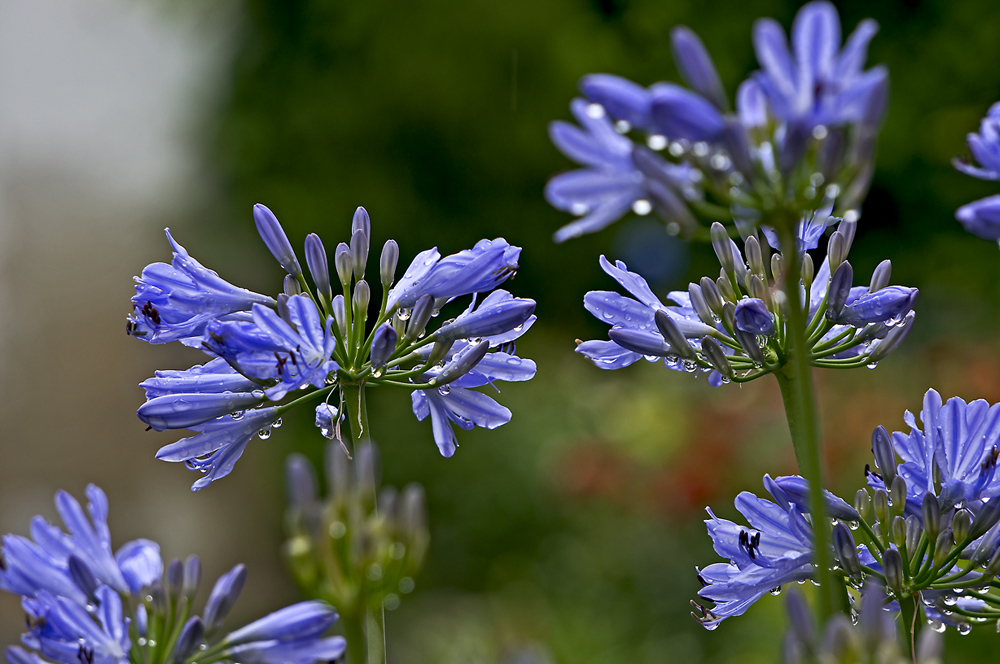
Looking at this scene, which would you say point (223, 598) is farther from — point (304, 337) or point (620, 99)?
point (620, 99)

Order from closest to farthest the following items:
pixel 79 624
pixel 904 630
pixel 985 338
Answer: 1. pixel 79 624
2. pixel 904 630
3. pixel 985 338


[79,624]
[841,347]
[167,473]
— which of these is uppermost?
[167,473]

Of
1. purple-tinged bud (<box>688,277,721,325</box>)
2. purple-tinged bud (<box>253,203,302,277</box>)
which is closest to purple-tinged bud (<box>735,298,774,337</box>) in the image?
purple-tinged bud (<box>688,277,721,325</box>)

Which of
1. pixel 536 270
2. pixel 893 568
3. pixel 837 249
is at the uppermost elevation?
pixel 536 270

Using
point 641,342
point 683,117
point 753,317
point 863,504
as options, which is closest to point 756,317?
point 753,317

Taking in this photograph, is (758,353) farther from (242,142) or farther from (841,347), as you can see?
(242,142)

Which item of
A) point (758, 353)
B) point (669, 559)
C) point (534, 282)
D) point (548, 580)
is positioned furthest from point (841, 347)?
point (534, 282)

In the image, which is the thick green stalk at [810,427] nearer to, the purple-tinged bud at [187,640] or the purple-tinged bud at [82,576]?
the purple-tinged bud at [187,640]
